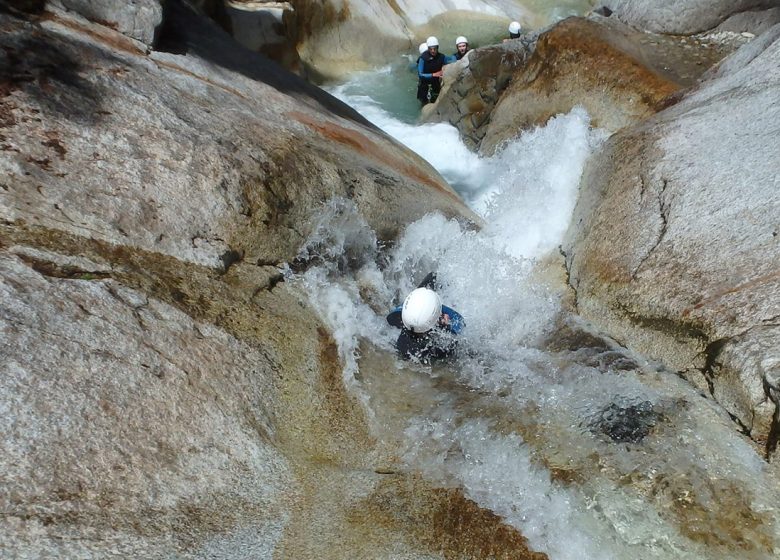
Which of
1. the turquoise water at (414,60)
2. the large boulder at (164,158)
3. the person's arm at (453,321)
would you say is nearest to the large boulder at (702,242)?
the person's arm at (453,321)

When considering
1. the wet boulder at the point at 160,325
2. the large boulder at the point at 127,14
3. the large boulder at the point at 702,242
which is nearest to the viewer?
the wet boulder at the point at 160,325

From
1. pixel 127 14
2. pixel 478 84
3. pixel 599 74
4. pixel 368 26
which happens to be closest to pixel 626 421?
pixel 127 14

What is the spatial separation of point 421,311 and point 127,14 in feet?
13.5

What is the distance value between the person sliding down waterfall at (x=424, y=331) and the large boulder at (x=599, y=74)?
14.4 feet

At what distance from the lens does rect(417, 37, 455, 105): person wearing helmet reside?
42.4 feet

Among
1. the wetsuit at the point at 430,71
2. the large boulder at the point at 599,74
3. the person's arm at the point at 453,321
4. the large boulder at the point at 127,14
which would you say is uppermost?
the wetsuit at the point at 430,71

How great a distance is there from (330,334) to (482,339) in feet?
5.30

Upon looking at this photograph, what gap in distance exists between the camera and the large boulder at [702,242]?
379 centimetres

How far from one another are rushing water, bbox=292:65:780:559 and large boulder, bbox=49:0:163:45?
267cm

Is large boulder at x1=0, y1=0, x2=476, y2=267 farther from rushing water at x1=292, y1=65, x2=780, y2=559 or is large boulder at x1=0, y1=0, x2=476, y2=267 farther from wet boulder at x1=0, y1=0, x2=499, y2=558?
rushing water at x1=292, y1=65, x2=780, y2=559

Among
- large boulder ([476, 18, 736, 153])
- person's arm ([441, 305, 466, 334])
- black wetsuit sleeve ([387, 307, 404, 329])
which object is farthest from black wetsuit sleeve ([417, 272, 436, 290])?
large boulder ([476, 18, 736, 153])

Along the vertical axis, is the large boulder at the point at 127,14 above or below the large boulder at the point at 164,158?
above

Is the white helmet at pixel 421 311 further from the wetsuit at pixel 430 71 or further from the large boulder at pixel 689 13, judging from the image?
the wetsuit at pixel 430 71

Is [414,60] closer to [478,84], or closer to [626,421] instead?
[478,84]
